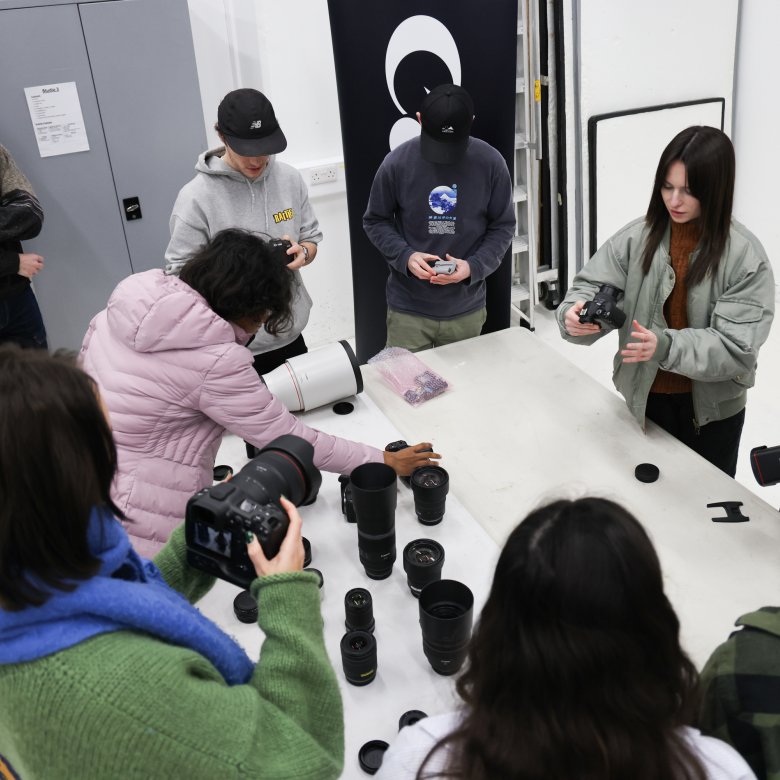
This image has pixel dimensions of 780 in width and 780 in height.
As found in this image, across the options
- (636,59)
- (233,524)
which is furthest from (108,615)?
(636,59)

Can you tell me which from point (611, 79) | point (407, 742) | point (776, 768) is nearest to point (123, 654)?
point (407, 742)

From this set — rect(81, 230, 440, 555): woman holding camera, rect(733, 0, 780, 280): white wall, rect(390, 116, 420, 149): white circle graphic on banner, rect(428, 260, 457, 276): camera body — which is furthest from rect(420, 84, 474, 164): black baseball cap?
rect(733, 0, 780, 280): white wall

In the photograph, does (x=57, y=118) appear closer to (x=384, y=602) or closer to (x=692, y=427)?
(x=384, y=602)

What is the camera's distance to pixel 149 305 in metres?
1.48

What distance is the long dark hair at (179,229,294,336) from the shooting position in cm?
155

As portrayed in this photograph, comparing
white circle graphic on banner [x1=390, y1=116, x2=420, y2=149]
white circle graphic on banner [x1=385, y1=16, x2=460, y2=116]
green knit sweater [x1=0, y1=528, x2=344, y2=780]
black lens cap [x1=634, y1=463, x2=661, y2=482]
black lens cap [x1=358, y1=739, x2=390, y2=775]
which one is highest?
white circle graphic on banner [x1=385, y1=16, x2=460, y2=116]

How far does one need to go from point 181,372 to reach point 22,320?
171 cm

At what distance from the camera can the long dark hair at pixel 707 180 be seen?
→ 1.72m

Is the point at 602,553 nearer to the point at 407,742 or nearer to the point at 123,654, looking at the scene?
the point at 407,742

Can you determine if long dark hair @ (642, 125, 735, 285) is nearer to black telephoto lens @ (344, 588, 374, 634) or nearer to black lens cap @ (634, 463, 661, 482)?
black lens cap @ (634, 463, 661, 482)

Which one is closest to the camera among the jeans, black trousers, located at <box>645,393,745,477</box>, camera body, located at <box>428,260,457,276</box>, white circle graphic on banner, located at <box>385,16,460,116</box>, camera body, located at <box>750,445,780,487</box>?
camera body, located at <box>750,445,780,487</box>

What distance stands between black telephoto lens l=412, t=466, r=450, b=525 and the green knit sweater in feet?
2.49

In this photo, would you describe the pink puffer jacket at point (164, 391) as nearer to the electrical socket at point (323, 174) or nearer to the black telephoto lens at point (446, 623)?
the black telephoto lens at point (446, 623)

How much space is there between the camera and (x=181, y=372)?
1500 millimetres
